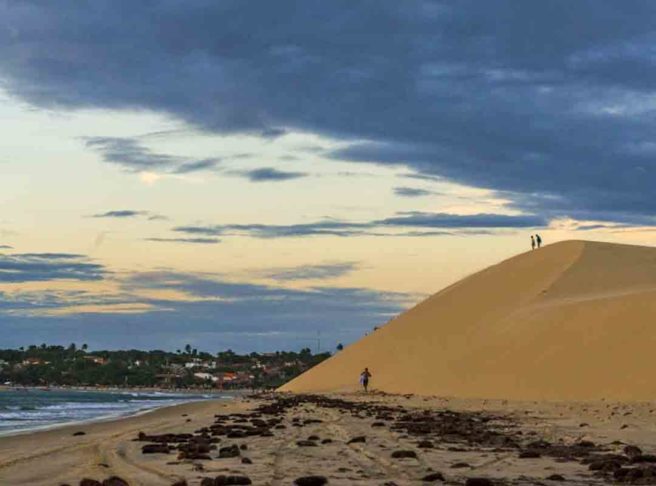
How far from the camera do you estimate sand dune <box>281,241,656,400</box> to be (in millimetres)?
48406

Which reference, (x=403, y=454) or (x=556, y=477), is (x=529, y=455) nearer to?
(x=403, y=454)

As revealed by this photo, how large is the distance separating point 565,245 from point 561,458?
2602 inches

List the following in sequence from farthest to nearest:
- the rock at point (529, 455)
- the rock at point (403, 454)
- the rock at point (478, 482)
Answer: the rock at point (403, 454) < the rock at point (529, 455) < the rock at point (478, 482)

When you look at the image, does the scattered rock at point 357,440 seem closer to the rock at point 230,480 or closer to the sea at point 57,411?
the rock at point 230,480

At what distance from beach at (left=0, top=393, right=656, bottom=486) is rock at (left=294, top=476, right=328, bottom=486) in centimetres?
16

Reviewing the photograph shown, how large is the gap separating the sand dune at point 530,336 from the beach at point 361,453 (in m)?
20.5

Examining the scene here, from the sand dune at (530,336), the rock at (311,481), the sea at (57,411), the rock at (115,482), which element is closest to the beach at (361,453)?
the rock at (311,481)

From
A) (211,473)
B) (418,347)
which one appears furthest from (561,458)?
(418,347)

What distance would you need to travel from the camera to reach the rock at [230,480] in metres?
12.4

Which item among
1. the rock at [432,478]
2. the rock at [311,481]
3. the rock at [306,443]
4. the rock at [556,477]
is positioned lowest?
the rock at [556,477]

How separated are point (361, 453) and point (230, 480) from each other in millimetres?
4897

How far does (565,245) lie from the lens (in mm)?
79812

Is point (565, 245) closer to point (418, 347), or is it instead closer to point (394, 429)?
point (418, 347)

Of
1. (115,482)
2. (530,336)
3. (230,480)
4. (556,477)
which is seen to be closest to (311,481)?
(230,480)
